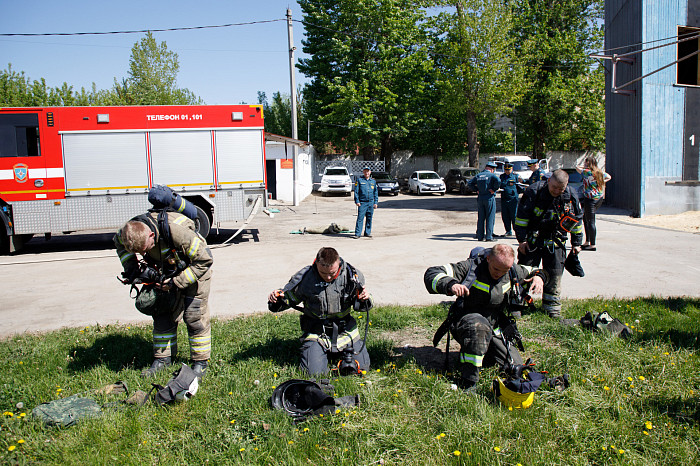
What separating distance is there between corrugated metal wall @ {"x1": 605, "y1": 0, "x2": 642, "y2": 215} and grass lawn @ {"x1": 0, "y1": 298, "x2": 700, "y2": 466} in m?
12.2

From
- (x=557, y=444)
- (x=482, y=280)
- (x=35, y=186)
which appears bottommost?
(x=557, y=444)

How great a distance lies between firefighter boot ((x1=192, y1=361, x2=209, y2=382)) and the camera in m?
4.26

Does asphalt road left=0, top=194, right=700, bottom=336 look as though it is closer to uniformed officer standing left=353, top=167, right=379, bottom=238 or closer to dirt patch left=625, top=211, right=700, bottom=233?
uniformed officer standing left=353, top=167, right=379, bottom=238

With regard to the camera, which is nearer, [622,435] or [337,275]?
[622,435]

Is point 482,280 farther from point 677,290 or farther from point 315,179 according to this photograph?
point 315,179

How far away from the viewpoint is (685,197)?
15352 mm

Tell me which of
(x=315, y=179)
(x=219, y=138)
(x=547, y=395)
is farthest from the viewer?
(x=315, y=179)

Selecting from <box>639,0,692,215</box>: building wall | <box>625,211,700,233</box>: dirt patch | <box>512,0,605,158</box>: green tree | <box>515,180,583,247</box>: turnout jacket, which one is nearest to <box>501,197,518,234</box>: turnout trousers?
<box>625,211,700,233</box>: dirt patch

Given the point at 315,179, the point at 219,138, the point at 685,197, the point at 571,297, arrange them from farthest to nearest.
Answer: the point at 315,179 → the point at 685,197 → the point at 219,138 → the point at 571,297

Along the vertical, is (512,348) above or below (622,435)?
above

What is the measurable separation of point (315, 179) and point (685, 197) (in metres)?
24.1

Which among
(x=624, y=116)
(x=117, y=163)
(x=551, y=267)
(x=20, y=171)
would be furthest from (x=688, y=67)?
(x=20, y=171)

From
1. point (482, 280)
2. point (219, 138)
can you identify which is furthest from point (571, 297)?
point (219, 138)

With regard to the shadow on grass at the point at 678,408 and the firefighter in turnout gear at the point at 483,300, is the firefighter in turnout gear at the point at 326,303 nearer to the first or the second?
the firefighter in turnout gear at the point at 483,300
